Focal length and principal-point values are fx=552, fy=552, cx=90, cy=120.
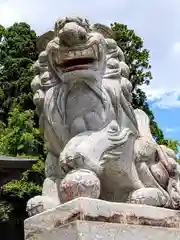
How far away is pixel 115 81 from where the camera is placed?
3.24 m

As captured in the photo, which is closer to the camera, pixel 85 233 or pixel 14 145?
pixel 85 233

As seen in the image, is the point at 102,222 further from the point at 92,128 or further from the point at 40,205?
the point at 92,128

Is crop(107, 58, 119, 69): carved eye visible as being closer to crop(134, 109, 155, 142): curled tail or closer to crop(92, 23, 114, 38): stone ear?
crop(92, 23, 114, 38): stone ear

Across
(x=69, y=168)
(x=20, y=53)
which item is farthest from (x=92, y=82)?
(x=20, y=53)

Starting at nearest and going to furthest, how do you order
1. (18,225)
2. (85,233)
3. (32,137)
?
(85,233)
(18,225)
(32,137)

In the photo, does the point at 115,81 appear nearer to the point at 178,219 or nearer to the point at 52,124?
the point at 52,124

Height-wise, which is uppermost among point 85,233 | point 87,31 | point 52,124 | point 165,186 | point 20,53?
point 20,53

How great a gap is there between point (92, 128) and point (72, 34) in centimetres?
54

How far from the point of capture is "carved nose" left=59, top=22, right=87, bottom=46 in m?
3.09

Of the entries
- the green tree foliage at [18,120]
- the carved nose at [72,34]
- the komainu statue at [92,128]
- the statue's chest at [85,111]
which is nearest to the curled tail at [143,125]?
the komainu statue at [92,128]

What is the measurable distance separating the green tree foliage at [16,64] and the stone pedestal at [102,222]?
14376 millimetres

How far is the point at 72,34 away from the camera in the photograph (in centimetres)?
310

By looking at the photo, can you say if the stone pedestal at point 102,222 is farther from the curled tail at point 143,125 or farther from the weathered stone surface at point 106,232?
the curled tail at point 143,125

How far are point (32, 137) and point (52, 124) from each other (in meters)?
11.7
